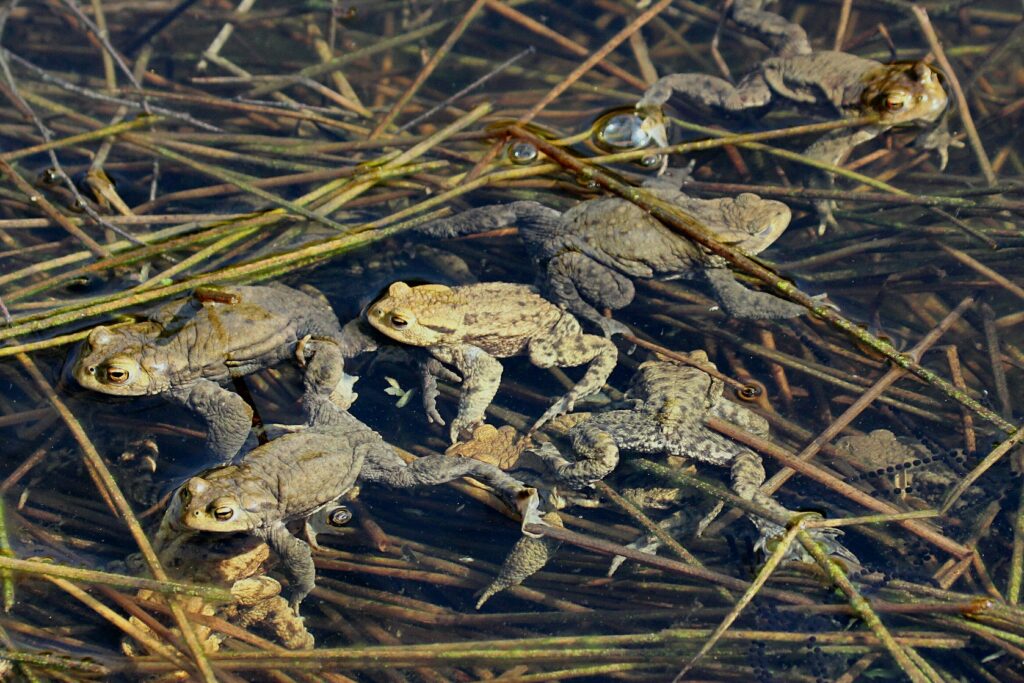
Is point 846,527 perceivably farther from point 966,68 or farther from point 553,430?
point 966,68

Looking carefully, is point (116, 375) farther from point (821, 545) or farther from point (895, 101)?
point (895, 101)

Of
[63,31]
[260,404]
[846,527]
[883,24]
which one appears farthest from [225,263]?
[883,24]

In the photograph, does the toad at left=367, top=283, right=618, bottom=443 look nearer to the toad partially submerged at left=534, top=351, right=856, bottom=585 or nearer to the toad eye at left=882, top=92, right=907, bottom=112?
the toad partially submerged at left=534, top=351, right=856, bottom=585

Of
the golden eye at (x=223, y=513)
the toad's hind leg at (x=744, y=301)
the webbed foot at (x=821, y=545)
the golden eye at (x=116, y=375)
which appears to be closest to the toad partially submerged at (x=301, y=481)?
the golden eye at (x=223, y=513)

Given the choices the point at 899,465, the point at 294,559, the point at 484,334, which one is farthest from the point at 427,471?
the point at 899,465

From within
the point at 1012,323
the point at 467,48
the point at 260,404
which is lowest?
the point at 260,404

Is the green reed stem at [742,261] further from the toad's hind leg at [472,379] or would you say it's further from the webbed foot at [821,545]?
the toad's hind leg at [472,379]

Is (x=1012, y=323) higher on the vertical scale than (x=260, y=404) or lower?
higher

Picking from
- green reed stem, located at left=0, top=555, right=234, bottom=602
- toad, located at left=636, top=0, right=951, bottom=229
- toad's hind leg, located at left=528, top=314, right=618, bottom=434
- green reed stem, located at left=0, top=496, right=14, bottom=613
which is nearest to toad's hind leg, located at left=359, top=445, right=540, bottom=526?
toad's hind leg, located at left=528, top=314, right=618, bottom=434
